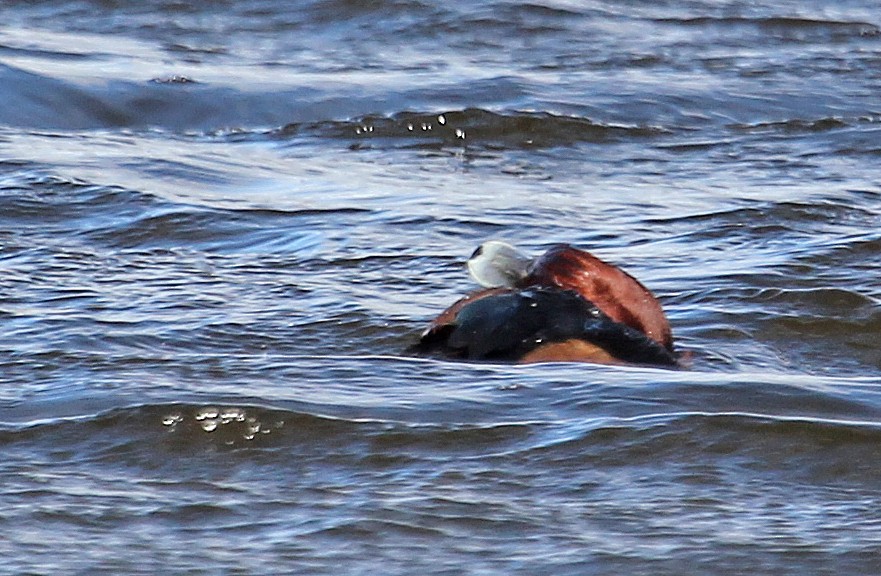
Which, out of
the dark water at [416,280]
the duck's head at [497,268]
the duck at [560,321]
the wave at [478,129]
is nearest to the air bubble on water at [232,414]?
the dark water at [416,280]

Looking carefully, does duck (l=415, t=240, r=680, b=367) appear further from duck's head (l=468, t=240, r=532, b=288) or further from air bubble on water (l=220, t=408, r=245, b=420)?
air bubble on water (l=220, t=408, r=245, b=420)

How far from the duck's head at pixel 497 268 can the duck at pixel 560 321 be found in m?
0.02

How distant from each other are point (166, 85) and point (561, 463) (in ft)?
15.7

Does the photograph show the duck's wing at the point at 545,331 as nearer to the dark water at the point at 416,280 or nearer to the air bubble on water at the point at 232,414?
the dark water at the point at 416,280

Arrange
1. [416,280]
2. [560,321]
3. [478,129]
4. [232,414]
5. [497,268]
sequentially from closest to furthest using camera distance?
1. [232,414]
2. [560,321]
3. [497,268]
4. [416,280]
5. [478,129]

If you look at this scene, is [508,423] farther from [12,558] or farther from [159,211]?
[159,211]

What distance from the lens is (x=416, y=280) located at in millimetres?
4918

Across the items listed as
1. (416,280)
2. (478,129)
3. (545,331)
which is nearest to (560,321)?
(545,331)

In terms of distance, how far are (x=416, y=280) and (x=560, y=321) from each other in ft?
3.79

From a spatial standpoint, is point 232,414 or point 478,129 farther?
point 478,129

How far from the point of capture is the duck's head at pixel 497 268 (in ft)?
13.0

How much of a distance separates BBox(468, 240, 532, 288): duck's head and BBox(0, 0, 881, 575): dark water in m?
0.27

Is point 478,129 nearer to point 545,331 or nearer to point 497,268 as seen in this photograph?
point 497,268

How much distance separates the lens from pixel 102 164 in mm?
6230
